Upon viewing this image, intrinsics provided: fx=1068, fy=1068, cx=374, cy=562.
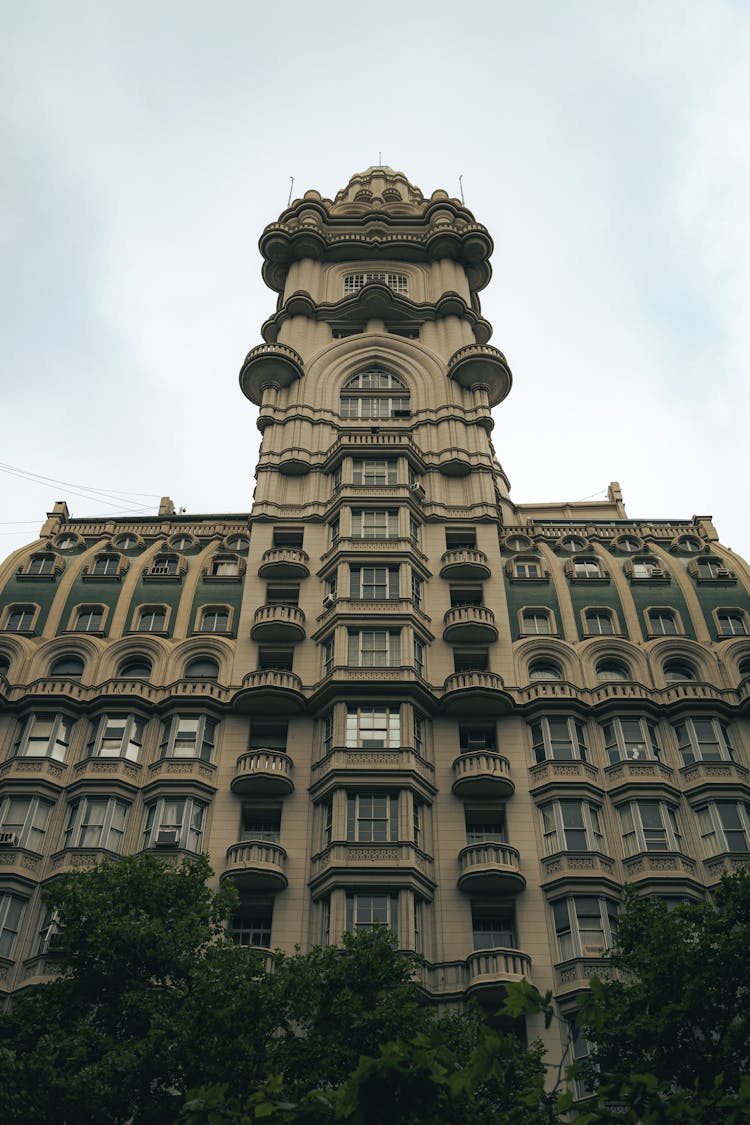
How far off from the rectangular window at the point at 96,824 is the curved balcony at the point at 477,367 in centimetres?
3573

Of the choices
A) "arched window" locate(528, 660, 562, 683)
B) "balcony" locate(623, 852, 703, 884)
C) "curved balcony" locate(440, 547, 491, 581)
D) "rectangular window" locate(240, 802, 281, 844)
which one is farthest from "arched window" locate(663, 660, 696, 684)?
"rectangular window" locate(240, 802, 281, 844)

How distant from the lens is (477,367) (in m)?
67.4

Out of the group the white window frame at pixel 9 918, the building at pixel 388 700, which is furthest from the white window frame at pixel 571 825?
the white window frame at pixel 9 918

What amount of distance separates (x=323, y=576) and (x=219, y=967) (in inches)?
1061

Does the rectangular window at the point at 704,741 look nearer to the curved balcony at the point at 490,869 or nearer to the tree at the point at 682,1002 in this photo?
the curved balcony at the point at 490,869

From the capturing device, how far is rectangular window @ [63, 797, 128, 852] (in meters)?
43.3

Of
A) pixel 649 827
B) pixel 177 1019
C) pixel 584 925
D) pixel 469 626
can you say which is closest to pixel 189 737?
pixel 469 626

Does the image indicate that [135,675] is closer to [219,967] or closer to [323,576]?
[323,576]

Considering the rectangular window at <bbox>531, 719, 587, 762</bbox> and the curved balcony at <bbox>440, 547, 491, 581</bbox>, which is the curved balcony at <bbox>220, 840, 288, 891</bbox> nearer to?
the rectangular window at <bbox>531, 719, 587, 762</bbox>

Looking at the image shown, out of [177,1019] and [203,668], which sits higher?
[203,668]

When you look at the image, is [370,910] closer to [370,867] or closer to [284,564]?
[370,867]

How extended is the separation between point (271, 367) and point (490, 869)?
3759cm

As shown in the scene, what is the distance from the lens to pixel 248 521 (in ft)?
197

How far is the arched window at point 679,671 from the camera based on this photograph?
169 feet
